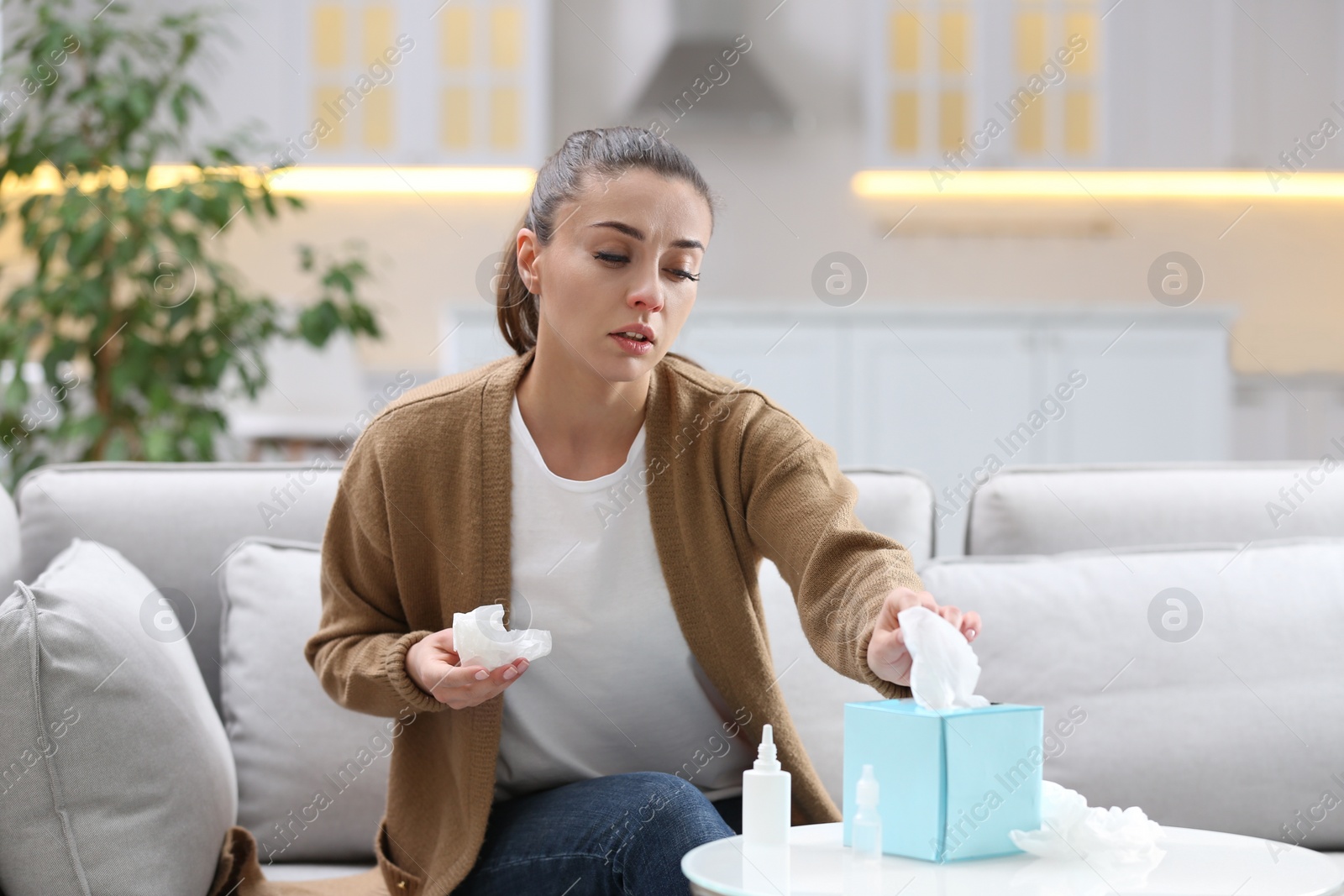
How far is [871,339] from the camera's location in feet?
12.9

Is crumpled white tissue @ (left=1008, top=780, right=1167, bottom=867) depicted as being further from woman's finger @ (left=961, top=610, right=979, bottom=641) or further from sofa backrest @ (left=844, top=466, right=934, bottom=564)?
sofa backrest @ (left=844, top=466, right=934, bottom=564)

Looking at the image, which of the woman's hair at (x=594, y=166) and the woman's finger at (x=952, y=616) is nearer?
the woman's finger at (x=952, y=616)

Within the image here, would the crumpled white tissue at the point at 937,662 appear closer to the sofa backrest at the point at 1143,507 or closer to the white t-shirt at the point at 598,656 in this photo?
the white t-shirt at the point at 598,656

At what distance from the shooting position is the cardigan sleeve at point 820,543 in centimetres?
111

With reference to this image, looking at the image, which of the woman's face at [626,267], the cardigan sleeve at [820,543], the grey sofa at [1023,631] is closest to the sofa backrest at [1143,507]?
the grey sofa at [1023,631]

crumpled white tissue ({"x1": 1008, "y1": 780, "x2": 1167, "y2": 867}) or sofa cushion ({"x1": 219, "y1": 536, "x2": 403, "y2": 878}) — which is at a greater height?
crumpled white tissue ({"x1": 1008, "y1": 780, "x2": 1167, "y2": 867})

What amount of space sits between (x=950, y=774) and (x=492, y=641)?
40 centimetres

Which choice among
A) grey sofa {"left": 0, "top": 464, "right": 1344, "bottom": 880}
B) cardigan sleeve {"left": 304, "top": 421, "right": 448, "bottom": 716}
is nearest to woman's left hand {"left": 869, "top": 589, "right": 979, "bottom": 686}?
cardigan sleeve {"left": 304, "top": 421, "right": 448, "bottom": 716}

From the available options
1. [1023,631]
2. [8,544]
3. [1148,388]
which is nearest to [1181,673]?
[1023,631]

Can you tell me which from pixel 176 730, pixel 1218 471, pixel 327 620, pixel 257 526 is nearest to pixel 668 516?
pixel 327 620

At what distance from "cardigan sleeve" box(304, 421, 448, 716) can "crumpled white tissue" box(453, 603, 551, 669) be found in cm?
15

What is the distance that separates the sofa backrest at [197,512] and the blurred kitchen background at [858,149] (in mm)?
2614

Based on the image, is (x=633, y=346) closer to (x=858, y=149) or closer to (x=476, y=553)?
(x=476, y=553)

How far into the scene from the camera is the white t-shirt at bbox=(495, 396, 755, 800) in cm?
131
